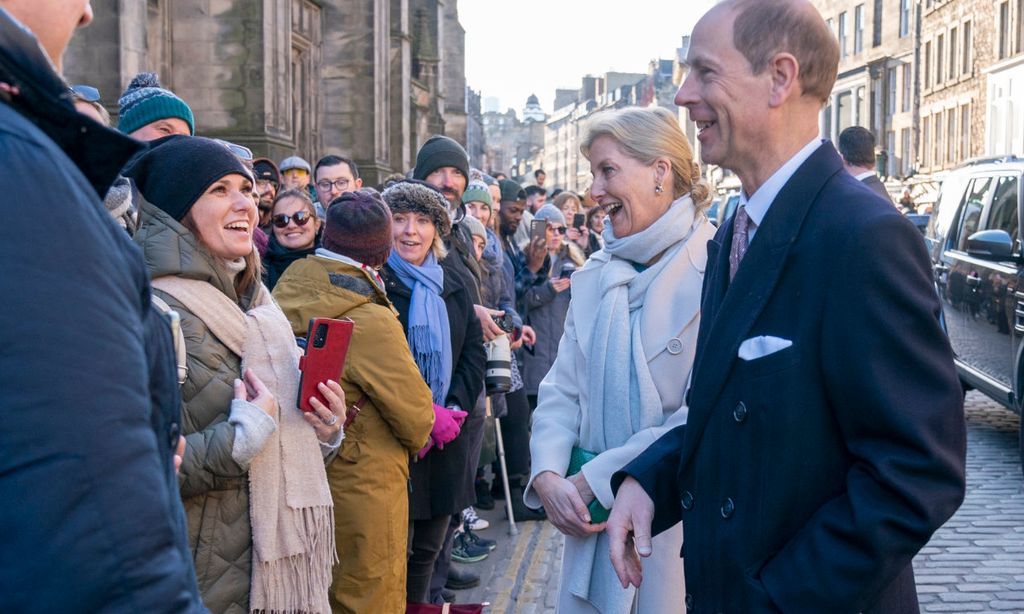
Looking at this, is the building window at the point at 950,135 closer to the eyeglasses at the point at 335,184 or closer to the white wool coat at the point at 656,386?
the eyeglasses at the point at 335,184

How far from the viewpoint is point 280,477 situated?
3625 mm

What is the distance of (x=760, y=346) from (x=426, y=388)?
8.50 feet

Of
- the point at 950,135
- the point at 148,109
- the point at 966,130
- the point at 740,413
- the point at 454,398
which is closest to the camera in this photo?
the point at 740,413

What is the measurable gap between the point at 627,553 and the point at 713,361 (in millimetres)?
718

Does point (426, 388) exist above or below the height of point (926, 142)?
below

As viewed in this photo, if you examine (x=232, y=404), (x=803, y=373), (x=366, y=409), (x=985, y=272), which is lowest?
(x=366, y=409)

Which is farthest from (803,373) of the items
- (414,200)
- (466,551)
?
(466,551)

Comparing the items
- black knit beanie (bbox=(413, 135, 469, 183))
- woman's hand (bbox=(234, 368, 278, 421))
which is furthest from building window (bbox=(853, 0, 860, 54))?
woman's hand (bbox=(234, 368, 278, 421))

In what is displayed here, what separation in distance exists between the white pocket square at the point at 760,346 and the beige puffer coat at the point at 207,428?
5.65 ft

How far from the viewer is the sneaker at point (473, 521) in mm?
7792

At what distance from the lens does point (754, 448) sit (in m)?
2.22

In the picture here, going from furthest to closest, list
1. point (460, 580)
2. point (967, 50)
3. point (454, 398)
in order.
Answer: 1. point (967, 50)
2. point (460, 580)
3. point (454, 398)

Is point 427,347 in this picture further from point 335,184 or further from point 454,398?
point 335,184

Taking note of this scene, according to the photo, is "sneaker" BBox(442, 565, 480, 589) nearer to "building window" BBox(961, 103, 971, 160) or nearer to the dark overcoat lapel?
the dark overcoat lapel
